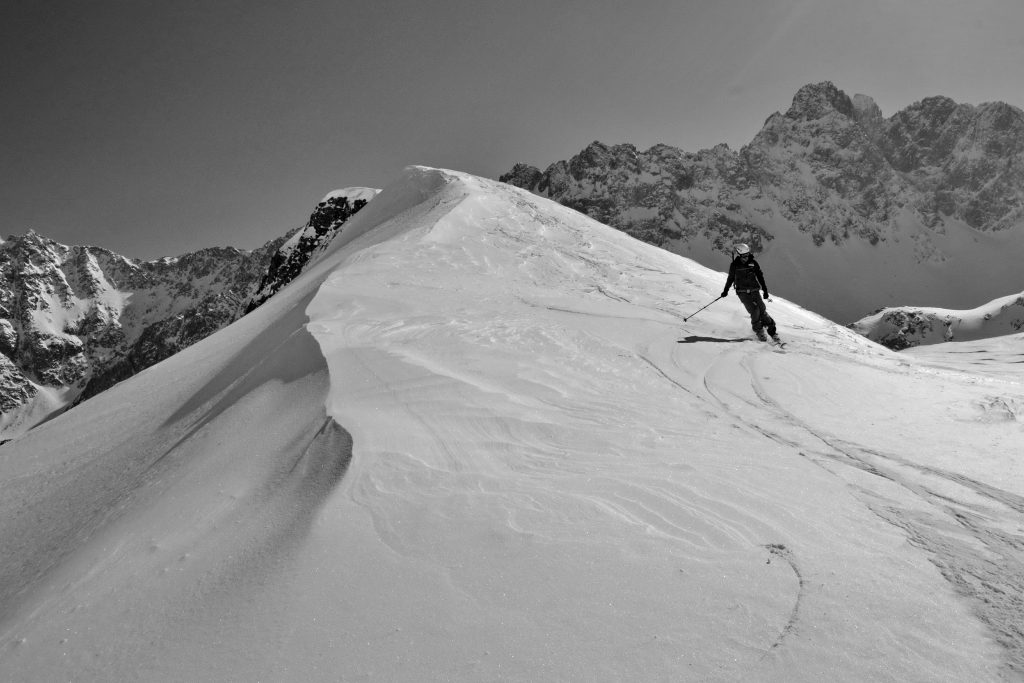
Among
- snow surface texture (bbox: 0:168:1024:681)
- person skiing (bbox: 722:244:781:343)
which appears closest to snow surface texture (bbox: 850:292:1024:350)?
person skiing (bbox: 722:244:781:343)

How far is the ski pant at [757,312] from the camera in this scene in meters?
9.09

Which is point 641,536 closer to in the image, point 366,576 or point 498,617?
point 498,617

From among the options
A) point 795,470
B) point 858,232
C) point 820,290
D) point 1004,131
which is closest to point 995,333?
point 820,290

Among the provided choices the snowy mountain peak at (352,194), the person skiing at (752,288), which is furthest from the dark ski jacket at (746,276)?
the snowy mountain peak at (352,194)

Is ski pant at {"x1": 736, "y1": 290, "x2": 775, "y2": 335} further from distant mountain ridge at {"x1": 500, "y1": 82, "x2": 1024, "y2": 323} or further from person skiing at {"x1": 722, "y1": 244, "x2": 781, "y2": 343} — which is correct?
distant mountain ridge at {"x1": 500, "y1": 82, "x2": 1024, "y2": 323}

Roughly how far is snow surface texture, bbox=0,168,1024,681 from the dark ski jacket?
117 inches

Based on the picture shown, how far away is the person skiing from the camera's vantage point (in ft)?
29.9

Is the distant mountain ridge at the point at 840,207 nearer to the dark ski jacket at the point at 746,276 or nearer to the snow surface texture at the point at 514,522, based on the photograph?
the dark ski jacket at the point at 746,276

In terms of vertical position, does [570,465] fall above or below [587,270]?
below

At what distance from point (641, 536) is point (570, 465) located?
98 cm

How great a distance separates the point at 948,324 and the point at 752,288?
9453 cm

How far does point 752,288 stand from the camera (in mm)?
9586

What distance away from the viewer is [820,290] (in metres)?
152

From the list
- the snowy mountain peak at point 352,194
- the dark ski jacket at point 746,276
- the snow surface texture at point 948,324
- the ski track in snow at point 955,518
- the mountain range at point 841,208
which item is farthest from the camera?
the mountain range at point 841,208
